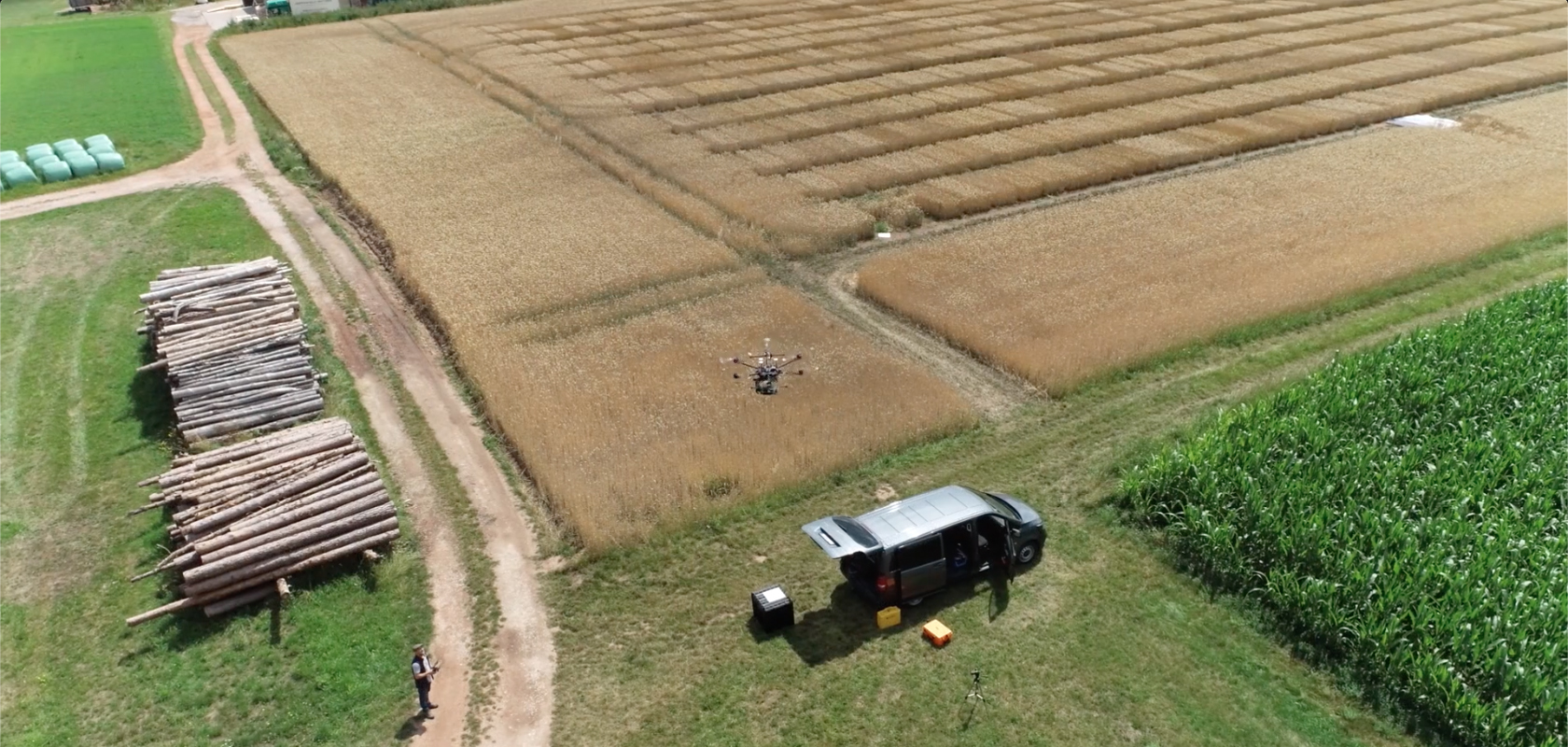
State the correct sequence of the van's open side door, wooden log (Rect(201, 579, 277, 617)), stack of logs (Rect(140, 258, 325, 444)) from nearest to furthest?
the van's open side door → wooden log (Rect(201, 579, 277, 617)) → stack of logs (Rect(140, 258, 325, 444))

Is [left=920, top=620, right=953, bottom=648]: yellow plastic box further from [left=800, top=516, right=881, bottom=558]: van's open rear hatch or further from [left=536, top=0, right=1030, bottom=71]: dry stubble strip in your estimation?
[left=536, top=0, right=1030, bottom=71]: dry stubble strip

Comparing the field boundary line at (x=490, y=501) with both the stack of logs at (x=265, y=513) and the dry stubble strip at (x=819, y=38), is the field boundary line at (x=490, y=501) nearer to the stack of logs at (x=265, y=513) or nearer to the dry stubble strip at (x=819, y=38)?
the stack of logs at (x=265, y=513)

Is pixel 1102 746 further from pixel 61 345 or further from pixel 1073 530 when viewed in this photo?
pixel 61 345

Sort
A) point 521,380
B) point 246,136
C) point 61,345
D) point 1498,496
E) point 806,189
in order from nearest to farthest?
point 1498,496, point 521,380, point 61,345, point 806,189, point 246,136

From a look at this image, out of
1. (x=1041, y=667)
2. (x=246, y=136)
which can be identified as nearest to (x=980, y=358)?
(x=1041, y=667)

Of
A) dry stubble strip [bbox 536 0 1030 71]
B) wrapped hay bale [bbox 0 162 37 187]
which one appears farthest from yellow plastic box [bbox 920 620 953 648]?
dry stubble strip [bbox 536 0 1030 71]

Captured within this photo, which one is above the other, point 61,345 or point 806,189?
point 806,189

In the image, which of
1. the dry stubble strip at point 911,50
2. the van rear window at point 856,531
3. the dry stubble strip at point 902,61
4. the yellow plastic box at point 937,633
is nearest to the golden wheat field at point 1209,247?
the van rear window at point 856,531
